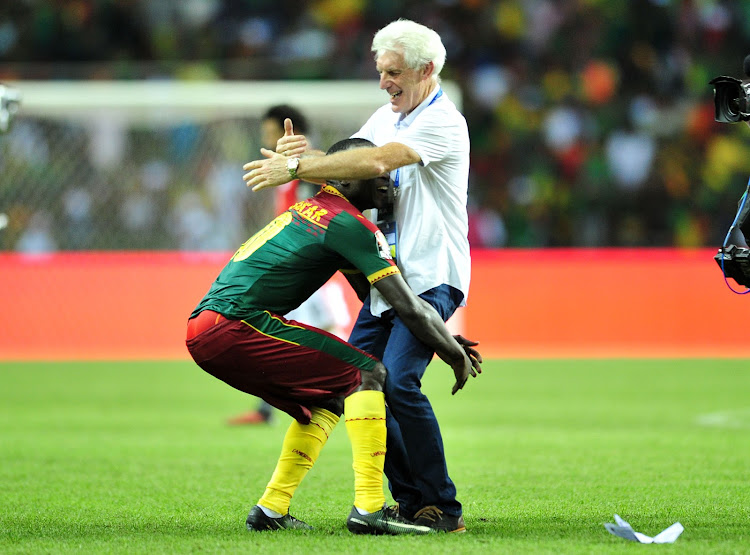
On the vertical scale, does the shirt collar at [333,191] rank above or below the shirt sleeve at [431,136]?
below

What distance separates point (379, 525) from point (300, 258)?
3.77 ft

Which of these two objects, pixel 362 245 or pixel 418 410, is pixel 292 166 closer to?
pixel 362 245

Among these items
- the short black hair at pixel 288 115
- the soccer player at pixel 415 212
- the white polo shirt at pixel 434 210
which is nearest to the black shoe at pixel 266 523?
the soccer player at pixel 415 212

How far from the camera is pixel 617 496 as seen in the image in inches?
231

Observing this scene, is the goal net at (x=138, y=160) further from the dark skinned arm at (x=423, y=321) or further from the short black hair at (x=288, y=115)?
the dark skinned arm at (x=423, y=321)

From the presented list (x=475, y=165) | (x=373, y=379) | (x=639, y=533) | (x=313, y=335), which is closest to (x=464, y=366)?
(x=373, y=379)

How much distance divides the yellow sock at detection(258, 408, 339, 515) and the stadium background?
9.34 m

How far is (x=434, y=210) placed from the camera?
5.01m

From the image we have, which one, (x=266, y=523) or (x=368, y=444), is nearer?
(x=368, y=444)

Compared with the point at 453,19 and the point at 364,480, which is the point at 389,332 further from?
the point at 453,19

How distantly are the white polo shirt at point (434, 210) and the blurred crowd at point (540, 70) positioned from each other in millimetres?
11227

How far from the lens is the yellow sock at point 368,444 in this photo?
4.79m

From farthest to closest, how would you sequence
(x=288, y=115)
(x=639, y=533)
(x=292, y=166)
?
(x=288, y=115) < (x=292, y=166) < (x=639, y=533)

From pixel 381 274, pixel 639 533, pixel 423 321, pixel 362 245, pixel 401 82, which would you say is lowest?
pixel 639 533
